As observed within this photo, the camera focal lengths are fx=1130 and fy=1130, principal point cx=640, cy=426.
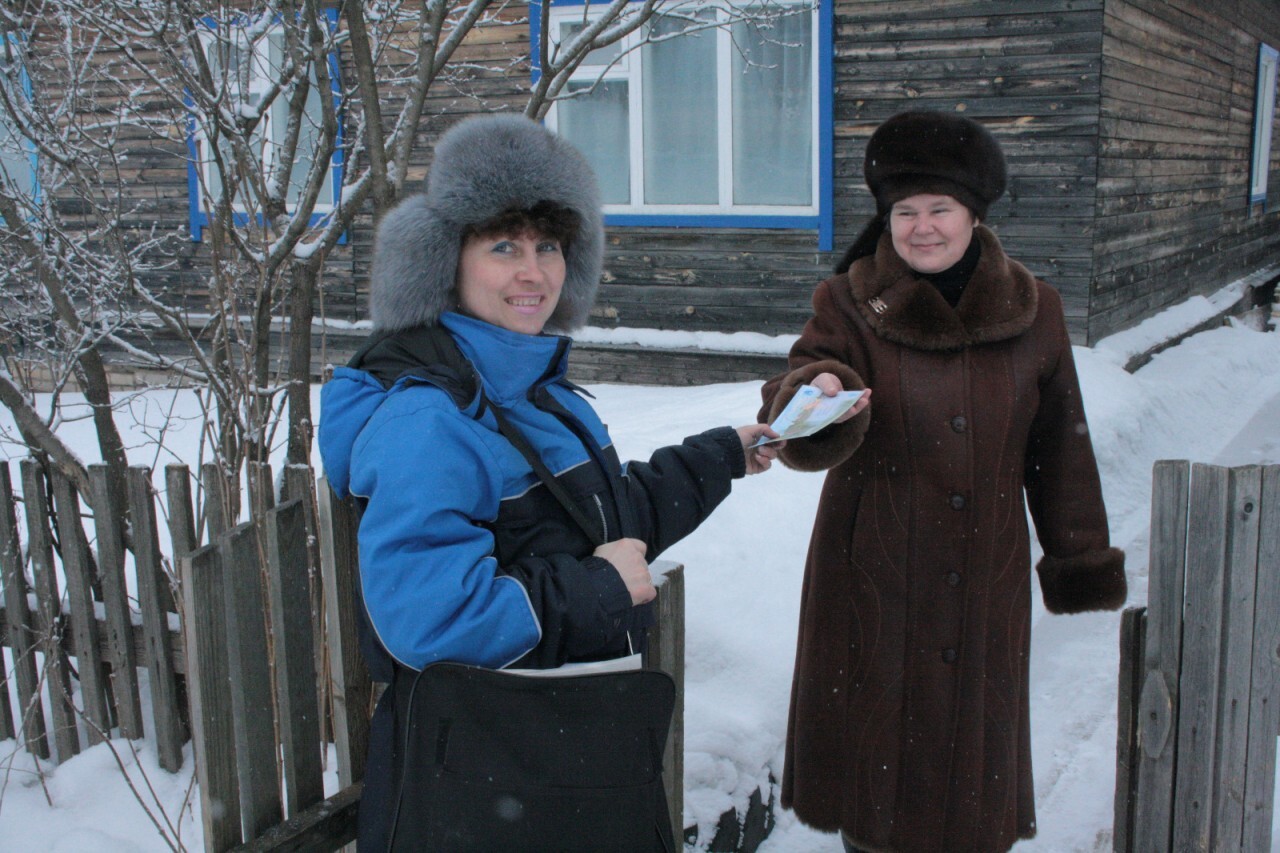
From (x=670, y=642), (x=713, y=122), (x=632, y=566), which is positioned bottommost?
(x=670, y=642)

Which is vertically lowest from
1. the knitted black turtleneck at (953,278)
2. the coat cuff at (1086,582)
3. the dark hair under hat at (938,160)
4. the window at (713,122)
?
the coat cuff at (1086,582)

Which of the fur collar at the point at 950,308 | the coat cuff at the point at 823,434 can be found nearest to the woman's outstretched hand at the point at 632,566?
the coat cuff at the point at 823,434

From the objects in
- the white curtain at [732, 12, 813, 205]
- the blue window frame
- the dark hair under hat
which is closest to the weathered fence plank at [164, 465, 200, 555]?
the dark hair under hat

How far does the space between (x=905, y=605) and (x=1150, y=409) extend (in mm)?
5362

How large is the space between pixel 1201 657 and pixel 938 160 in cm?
115

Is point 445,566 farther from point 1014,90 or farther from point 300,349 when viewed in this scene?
point 1014,90

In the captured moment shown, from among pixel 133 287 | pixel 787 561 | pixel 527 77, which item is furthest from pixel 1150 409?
pixel 133 287

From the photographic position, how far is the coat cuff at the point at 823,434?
2.36 meters

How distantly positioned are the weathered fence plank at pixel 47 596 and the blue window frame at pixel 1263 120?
13623mm

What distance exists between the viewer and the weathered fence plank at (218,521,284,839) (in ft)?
5.77

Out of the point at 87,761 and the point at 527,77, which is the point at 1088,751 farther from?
the point at 527,77

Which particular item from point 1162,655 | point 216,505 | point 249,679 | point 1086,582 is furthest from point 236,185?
point 1162,655

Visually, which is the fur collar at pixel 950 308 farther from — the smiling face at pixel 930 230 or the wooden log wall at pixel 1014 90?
the wooden log wall at pixel 1014 90

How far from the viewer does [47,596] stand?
12.0 ft
